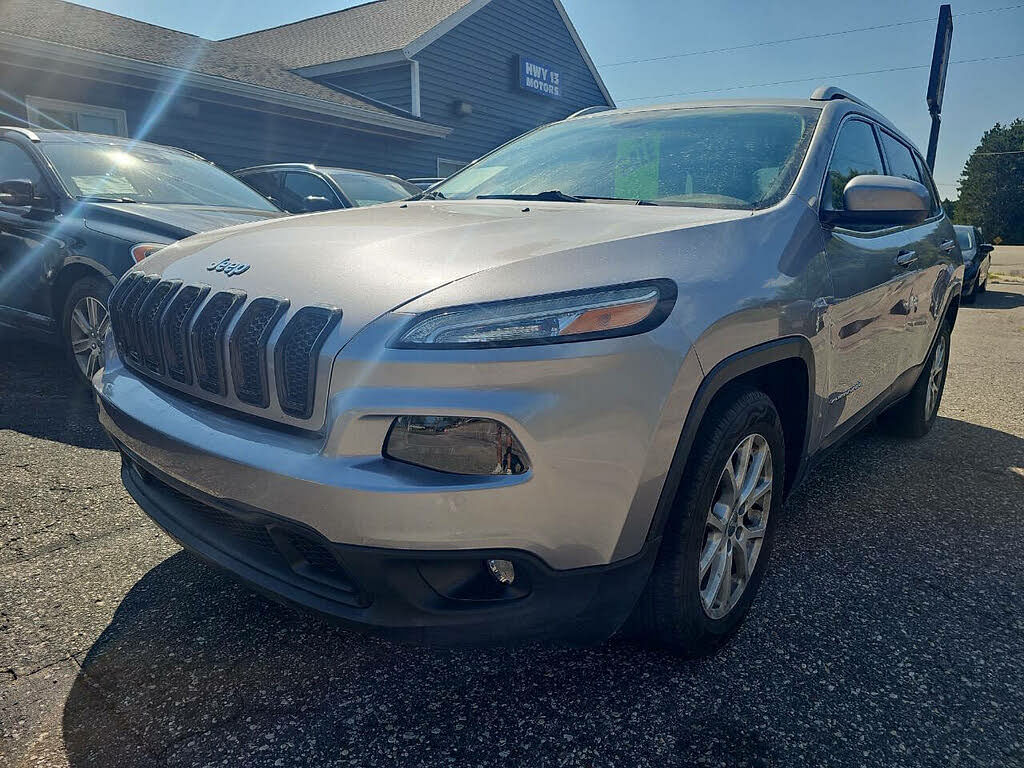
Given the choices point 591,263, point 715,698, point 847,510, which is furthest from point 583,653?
point 847,510

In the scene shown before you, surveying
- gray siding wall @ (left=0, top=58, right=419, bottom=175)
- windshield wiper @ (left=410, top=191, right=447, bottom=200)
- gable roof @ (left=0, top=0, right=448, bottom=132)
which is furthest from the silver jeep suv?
gray siding wall @ (left=0, top=58, right=419, bottom=175)

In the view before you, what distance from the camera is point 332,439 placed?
1.56m

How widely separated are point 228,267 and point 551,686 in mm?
1395

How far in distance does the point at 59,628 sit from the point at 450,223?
1623mm

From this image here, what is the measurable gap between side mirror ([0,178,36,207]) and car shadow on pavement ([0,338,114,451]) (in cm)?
→ 109

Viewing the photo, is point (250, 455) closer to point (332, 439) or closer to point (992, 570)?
point (332, 439)

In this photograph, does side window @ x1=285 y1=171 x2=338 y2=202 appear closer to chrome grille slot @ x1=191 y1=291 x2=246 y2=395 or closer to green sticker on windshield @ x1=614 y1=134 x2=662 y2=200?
green sticker on windshield @ x1=614 y1=134 x2=662 y2=200

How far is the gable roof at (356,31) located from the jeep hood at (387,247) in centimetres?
1375

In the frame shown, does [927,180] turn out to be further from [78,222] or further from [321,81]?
[321,81]

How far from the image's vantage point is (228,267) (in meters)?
1.98

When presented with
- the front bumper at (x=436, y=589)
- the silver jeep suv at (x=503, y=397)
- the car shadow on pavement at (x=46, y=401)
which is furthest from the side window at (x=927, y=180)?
the car shadow on pavement at (x=46, y=401)

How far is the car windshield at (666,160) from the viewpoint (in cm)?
249

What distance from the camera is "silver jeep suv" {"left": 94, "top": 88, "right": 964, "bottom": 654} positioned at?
60.1 inches

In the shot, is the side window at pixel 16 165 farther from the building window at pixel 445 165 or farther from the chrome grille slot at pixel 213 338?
the building window at pixel 445 165
